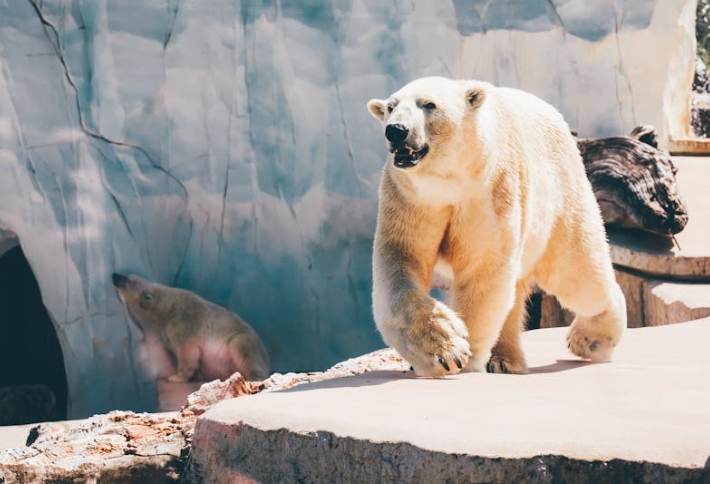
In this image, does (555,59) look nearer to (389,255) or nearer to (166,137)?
(166,137)

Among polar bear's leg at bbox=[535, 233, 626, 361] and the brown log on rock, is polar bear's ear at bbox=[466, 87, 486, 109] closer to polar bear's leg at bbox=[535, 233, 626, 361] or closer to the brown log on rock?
polar bear's leg at bbox=[535, 233, 626, 361]

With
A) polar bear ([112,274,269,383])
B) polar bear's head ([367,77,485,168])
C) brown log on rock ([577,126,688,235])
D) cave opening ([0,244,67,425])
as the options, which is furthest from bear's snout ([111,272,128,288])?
polar bear's head ([367,77,485,168])

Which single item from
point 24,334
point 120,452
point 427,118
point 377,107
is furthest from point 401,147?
point 24,334

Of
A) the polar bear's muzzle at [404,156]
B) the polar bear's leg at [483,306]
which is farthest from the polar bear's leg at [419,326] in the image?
the polar bear's muzzle at [404,156]

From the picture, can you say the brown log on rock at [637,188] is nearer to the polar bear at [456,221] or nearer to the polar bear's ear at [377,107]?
the polar bear at [456,221]

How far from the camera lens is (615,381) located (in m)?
3.20

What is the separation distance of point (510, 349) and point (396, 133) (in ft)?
3.61

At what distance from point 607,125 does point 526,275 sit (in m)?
5.19

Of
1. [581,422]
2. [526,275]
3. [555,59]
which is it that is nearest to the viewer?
[581,422]

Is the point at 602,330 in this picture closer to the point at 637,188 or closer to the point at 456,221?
the point at 456,221

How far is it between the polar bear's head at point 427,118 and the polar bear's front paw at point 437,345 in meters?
0.49

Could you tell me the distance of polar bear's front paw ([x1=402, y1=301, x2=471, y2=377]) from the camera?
10.4 ft

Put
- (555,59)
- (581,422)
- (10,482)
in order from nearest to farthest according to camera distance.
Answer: (581,422) → (10,482) → (555,59)

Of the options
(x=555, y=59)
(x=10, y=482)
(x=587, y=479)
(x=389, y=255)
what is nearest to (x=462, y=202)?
(x=389, y=255)
